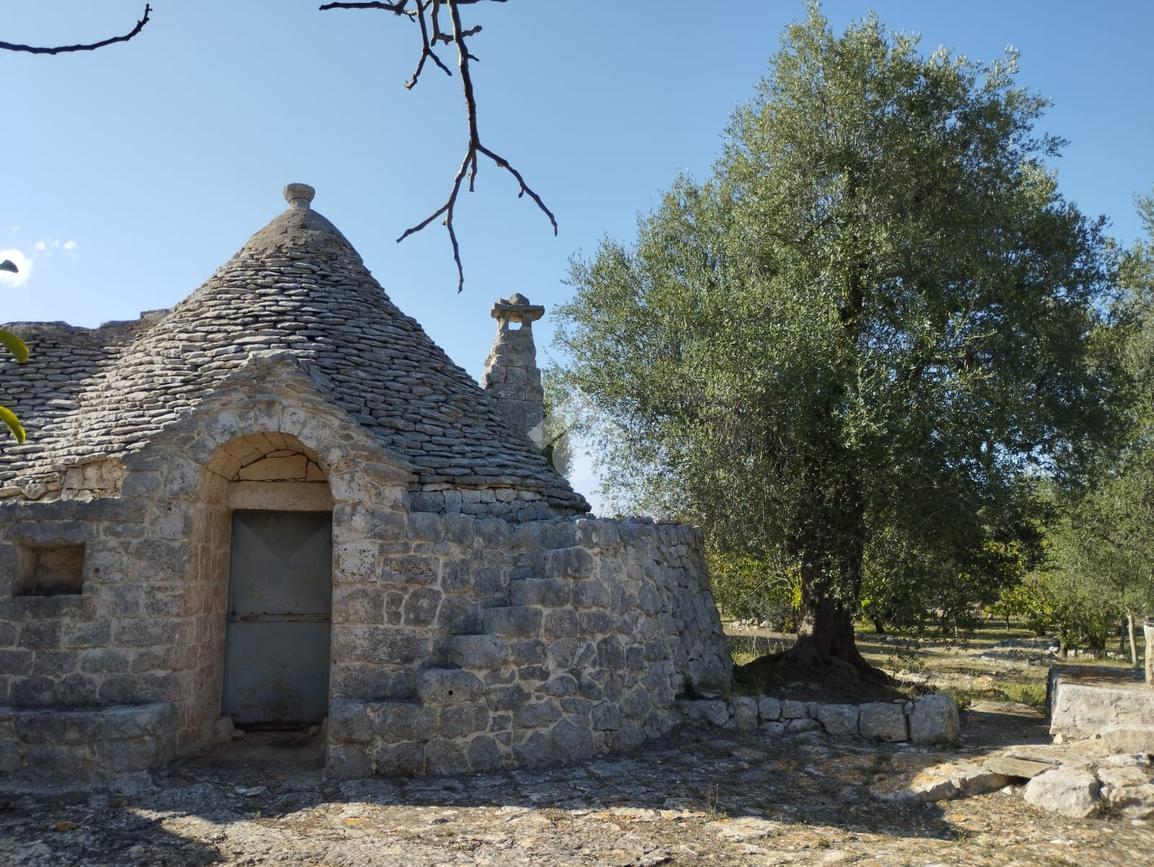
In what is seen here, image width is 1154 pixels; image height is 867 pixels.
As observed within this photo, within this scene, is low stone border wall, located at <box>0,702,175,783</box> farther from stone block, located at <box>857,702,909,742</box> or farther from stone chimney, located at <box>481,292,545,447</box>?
stone chimney, located at <box>481,292,545,447</box>

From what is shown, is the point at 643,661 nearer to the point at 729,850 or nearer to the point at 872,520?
the point at 729,850

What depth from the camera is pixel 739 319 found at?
1010cm

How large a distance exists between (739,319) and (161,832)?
755cm

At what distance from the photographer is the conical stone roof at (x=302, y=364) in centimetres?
803

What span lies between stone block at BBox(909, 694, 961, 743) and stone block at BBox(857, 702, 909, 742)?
0.09 meters

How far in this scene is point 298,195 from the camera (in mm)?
10945

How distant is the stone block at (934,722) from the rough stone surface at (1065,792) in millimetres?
1467

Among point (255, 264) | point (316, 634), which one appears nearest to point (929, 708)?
point (316, 634)

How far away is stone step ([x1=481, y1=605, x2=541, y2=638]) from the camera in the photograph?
23.2 feet

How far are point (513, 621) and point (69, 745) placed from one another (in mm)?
3415

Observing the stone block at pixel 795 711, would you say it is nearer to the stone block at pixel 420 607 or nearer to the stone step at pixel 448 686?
the stone step at pixel 448 686

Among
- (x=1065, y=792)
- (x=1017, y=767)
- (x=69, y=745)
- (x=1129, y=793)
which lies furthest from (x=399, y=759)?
(x=1129, y=793)

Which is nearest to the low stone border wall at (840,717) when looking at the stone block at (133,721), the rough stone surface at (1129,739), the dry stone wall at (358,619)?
the dry stone wall at (358,619)

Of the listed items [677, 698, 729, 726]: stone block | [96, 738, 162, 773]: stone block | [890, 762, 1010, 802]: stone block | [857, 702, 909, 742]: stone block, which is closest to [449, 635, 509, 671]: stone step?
[677, 698, 729, 726]: stone block
